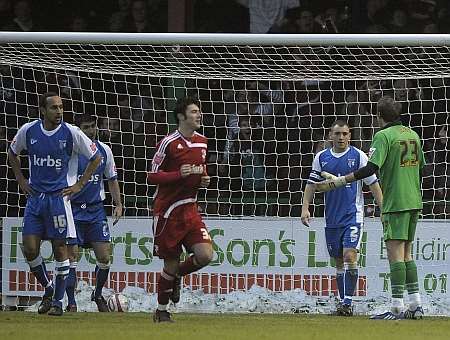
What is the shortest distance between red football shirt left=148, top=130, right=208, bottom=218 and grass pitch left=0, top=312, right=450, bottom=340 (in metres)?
1.02

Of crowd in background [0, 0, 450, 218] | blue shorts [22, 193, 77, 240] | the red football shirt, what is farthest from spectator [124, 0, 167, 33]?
the red football shirt

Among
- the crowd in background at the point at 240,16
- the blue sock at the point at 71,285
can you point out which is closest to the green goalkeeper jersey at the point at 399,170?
the blue sock at the point at 71,285

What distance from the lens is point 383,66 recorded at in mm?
13969

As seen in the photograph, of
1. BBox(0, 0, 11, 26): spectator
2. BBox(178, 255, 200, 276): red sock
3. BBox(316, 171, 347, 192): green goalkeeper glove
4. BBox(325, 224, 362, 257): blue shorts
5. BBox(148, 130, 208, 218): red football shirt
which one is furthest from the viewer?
BBox(0, 0, 11, 26): spectator

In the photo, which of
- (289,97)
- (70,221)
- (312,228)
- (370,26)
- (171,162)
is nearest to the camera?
(171,162)

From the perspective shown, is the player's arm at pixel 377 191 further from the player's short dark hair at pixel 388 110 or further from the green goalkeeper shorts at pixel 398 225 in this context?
the player's short dark hair at pixel 388 110

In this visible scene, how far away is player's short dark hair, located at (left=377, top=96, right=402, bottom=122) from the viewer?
36.3ft

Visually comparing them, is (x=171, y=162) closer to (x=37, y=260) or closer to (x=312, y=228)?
(x=37, y=260)

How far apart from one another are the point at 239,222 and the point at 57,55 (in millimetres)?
2740

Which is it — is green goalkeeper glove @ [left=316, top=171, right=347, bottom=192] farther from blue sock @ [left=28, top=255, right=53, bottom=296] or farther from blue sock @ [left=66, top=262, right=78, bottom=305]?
blue sock @ [left=66, top=262, right=78, bottom=305]

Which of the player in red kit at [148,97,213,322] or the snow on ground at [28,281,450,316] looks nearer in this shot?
the player in red kit at [148,97,213,322]

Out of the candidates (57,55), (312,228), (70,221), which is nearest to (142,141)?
(57,55)

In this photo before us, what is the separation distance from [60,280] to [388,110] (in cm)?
326

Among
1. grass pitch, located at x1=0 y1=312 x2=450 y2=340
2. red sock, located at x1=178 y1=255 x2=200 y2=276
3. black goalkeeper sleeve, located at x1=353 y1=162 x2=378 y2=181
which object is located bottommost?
grass pitch, located at x1=0 y1=312 x2=450 y2=340
